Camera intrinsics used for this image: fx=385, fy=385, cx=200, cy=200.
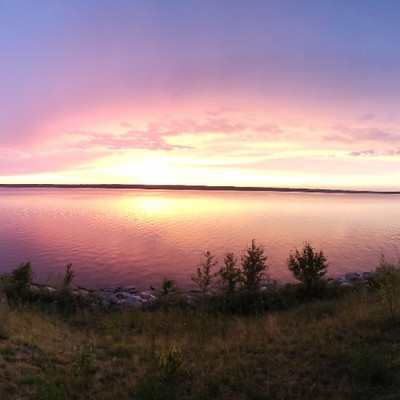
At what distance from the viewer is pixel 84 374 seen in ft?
23.9

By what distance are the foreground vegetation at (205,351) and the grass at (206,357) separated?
0.07 ft

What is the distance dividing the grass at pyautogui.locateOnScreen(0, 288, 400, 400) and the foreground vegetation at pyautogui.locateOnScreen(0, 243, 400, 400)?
0.02m

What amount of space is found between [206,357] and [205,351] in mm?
408

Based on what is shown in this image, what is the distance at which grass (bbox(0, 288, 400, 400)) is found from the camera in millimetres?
6442

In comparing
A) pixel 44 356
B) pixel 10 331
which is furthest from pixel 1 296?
pixel 44 356

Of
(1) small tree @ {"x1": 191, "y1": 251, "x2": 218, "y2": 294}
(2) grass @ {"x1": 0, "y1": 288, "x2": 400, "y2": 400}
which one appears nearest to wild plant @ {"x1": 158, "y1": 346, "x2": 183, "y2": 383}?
(2) grass @ {"x1": 0, "y1": 288, "x2": 400, "y2": 400}

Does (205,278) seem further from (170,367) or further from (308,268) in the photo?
(170,367)

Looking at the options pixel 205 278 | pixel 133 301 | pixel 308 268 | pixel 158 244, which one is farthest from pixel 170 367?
pixel 158 244

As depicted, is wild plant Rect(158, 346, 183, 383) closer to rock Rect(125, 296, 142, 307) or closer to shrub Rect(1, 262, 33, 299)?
rock Rect(125, 296, 142, 307)

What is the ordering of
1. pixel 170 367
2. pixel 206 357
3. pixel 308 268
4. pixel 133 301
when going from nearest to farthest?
1. pixel 170 367
2. pixel 206 357
3. pixel 308 268
4. pixel 133 301

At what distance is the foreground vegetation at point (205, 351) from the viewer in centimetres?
650

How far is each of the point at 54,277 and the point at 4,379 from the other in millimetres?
18417

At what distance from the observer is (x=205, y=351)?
884 cm

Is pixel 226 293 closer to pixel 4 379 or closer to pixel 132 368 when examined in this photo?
pixel 132 368
